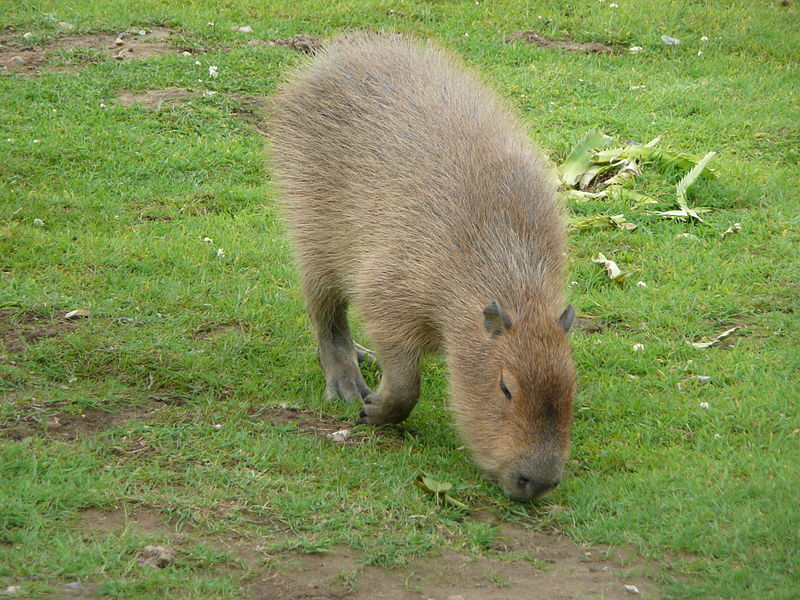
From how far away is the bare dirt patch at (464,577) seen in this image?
3.21 meters

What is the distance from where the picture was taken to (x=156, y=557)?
3.26 meters

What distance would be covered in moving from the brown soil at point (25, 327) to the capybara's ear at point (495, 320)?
7.41ft

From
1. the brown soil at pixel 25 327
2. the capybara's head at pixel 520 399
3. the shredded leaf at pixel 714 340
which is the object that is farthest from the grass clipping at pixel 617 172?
the brown soil at pixel 25 327

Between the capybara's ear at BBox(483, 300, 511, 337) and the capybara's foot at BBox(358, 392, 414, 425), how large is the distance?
0.64 meters

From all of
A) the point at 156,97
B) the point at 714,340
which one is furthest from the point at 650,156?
the point at 156,97

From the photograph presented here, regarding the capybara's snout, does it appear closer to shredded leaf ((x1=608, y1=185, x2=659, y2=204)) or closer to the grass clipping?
the grass clipping

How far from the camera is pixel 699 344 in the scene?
5074 mm

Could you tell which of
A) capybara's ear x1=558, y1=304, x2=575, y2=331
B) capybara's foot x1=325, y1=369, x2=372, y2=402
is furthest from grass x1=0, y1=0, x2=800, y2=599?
capybara's ear x1=558, y1=304, x2=575, y2=331

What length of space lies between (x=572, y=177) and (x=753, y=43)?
3554 millimetres

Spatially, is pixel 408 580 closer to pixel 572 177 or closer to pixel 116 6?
pixel 572 177

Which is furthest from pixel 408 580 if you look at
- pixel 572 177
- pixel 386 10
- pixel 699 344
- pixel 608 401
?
pixel 386 10

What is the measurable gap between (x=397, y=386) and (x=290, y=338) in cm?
125

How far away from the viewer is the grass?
355 cm

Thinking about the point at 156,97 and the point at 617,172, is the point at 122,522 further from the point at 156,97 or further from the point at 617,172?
the point at 156,97
